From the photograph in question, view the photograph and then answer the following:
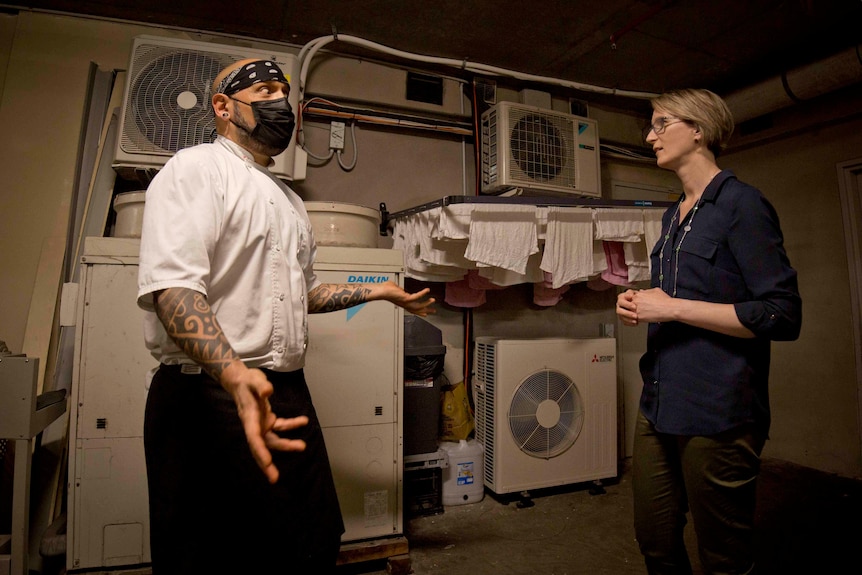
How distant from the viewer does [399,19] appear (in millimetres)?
2455

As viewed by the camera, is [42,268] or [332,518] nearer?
[332,518]

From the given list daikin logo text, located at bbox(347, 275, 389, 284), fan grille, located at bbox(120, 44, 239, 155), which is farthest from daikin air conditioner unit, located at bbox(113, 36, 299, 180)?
daikin logo text, located at bbox(347, 275, 389, 284)

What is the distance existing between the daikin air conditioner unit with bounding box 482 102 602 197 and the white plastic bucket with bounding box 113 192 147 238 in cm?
186

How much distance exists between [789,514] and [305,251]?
2.84m

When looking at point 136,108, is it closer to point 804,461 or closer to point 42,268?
point 42,268

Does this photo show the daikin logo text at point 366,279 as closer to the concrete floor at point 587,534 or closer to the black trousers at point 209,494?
the black trousers at point 209,494

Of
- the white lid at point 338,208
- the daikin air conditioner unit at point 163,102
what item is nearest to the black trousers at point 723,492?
the white lid at point 338,208

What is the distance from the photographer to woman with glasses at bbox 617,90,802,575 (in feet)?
3.56

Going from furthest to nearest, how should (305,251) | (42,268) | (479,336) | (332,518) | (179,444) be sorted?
(479,336), (42,268), (305,251), (332,518), (179,444)

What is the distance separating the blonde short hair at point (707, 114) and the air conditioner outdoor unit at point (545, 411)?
4.99ft

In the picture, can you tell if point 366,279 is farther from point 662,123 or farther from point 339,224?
point 662,123

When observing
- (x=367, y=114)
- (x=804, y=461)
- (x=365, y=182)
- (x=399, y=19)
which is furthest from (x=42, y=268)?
(x=804, y=461)

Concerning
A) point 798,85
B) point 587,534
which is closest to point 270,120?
point 587,534

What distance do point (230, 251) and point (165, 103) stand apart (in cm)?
146
